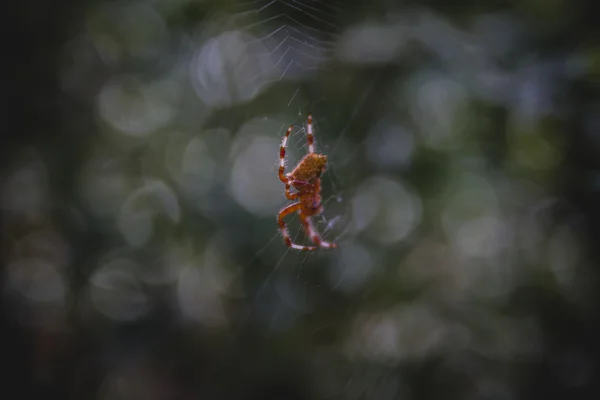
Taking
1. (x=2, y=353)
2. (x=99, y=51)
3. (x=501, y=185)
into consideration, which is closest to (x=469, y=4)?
(x=501, y=185)

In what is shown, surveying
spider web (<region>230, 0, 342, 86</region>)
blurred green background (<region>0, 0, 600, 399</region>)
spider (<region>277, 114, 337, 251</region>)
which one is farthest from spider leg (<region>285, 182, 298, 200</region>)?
spider web (<region>230, 0, 342, 86</region>)

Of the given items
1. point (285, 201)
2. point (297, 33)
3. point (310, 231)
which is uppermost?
point (297, 33)

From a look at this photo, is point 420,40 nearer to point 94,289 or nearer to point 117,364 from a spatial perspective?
point 117,364

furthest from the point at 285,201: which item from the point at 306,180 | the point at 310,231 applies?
the point at 306,180

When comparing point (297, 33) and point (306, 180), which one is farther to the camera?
point (297, 33)

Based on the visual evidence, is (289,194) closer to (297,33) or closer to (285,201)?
(297,33)

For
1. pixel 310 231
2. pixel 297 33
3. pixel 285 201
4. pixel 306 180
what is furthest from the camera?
pixel 285 201

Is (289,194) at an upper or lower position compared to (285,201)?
lower

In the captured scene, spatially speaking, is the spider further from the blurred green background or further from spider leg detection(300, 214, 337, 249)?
the blurred green background

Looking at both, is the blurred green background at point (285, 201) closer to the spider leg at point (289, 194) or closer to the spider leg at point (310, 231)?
the spider leg at point (310, 231)
